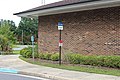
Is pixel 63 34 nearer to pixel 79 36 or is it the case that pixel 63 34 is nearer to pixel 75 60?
pixel 79 36

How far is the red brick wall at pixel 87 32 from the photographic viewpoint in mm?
13469

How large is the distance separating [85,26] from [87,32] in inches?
16.4

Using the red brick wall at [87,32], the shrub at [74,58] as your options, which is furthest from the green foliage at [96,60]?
the red brick wall at [87,32]

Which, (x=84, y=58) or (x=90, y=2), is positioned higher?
(x=90, y=2)

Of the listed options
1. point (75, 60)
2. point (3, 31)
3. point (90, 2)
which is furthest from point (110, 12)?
point (3, 31)

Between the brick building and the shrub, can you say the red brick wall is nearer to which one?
the brick building

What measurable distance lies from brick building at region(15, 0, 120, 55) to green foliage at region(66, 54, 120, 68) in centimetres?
77

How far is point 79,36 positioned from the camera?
15.4m

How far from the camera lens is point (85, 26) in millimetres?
14953

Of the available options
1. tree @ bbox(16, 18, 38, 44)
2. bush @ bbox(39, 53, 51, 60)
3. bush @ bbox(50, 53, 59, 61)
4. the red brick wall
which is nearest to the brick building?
the red brick wall

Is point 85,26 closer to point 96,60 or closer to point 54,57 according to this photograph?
point 96,60

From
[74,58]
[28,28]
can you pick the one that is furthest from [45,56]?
[28,28]

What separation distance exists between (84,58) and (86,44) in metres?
1.31

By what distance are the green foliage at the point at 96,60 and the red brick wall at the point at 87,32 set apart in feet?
2.52
